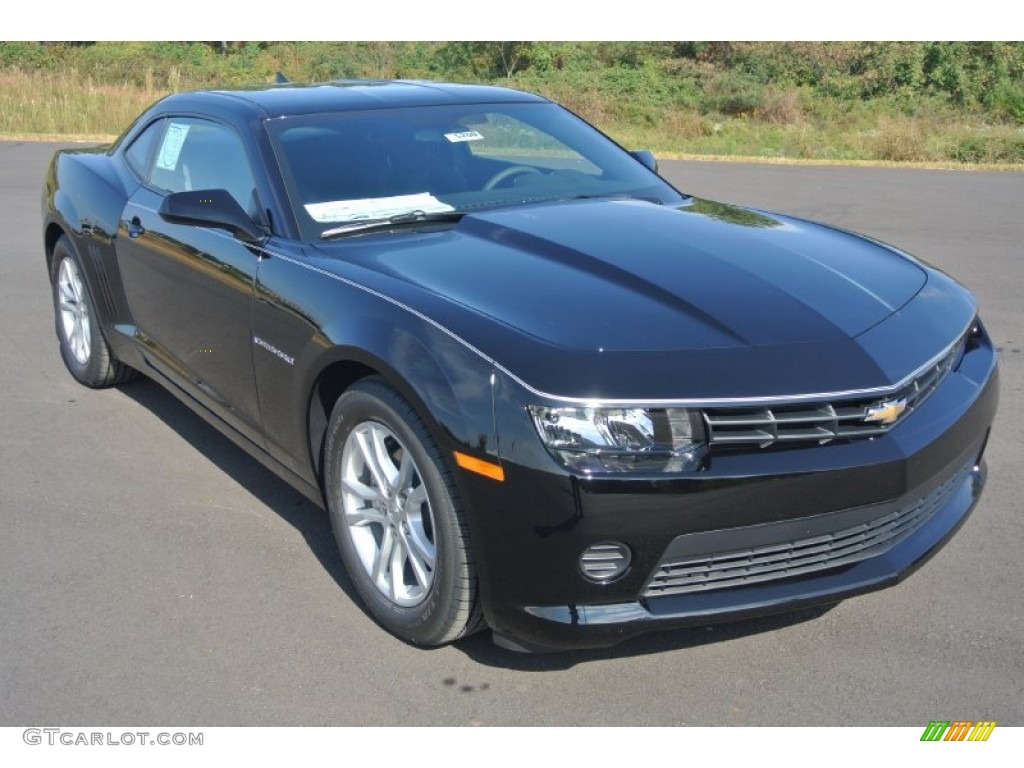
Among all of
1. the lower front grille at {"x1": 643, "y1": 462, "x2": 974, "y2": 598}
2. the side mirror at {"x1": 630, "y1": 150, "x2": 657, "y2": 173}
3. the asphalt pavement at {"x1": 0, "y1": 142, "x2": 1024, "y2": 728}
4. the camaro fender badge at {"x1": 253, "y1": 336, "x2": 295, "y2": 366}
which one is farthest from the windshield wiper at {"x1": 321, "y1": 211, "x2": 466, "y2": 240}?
the lower front grille at {"x1": 643, "y1": 462, "x2": 974, "y2": 598}

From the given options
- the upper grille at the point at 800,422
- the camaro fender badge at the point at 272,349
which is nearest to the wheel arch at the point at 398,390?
the camaro fender badge at the point at 272,349

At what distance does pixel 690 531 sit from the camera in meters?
2.98

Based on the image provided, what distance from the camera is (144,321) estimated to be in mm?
5230

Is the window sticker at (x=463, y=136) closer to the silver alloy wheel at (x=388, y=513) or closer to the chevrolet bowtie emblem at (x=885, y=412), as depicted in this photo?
the silver alloy wheel at (x=388, y=513)

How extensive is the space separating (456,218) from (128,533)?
1.72 metres

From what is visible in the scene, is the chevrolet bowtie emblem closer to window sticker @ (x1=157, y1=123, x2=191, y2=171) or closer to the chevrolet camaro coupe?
the chevrolet camaro coupe

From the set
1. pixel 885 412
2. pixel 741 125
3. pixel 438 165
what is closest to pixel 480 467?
pixel 885 412

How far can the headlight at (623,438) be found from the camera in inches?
117

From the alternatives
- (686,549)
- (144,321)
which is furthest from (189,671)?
(144,321)

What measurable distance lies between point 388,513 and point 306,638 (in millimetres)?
476

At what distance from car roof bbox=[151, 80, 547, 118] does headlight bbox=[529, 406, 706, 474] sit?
2.24m

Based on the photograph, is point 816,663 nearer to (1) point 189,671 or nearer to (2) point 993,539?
(2) point 993,539

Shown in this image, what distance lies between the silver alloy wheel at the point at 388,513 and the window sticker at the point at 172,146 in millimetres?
2164
